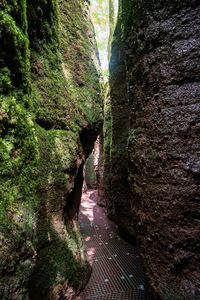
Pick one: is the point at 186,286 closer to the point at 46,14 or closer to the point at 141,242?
the point at 141,242

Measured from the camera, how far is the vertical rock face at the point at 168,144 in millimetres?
3072

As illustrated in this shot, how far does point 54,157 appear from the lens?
13.6ft

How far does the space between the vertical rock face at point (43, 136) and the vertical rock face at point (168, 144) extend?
1.25 meters

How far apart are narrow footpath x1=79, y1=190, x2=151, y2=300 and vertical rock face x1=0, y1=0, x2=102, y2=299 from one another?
0.39m

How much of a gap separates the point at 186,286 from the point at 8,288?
2.02 metres

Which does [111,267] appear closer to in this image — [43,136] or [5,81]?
[43,136]

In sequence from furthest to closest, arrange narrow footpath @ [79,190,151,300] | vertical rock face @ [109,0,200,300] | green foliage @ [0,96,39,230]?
narrow footpath @ [79,190,151,300], vertical rock face @ [109,0,200,300], green foliage @ [0,96,39,230]

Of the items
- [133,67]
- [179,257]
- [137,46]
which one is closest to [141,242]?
[179,257]

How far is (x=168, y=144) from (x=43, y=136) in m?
1.90

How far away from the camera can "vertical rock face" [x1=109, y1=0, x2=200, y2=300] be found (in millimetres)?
3072

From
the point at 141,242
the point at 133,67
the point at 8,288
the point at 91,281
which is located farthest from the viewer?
the point at 91,281

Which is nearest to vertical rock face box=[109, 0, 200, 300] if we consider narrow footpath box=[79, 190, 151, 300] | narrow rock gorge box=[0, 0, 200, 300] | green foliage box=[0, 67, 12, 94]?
narrow rock gorge box=[0, 0, 200, 300]

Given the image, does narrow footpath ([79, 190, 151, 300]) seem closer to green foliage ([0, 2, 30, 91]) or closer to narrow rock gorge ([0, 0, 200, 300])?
narrow rock gorge ([0, 0, 200, 300])

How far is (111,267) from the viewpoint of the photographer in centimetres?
536
